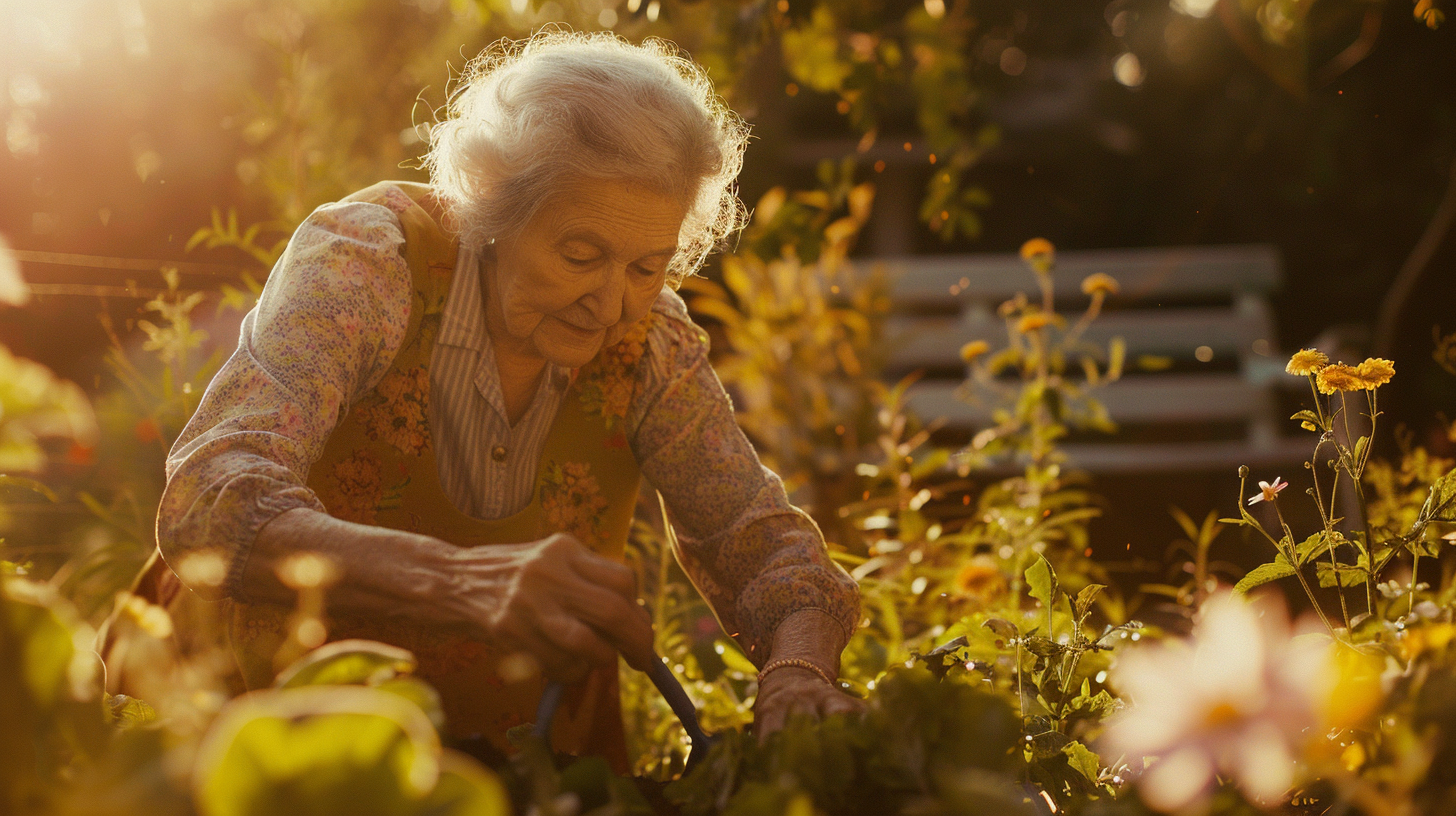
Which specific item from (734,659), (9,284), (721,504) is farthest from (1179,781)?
(734,659)

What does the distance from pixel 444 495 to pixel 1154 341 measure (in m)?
6.71

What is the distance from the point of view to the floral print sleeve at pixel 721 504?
4.56 feet

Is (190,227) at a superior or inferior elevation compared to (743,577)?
superior

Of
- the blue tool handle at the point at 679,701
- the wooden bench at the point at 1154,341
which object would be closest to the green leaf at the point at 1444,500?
the blue tool handle at the point at 679,701

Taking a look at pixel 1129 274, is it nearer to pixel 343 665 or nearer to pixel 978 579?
pixel 978 579

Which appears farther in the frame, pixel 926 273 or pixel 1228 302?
pixel 1228 302

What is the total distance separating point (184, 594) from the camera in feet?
5.30

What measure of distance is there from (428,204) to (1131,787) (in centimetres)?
139

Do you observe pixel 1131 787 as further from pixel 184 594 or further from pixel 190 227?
pixel 190 227

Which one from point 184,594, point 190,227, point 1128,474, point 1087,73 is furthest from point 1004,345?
point 184,594

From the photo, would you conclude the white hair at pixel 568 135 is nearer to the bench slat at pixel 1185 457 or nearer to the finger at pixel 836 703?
the finger at pixel 836 703

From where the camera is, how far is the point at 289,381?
4.08 ft

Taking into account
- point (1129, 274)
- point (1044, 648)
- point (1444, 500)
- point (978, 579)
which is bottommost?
point (1044, 648)

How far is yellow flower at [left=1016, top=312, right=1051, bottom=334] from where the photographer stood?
2535mm
